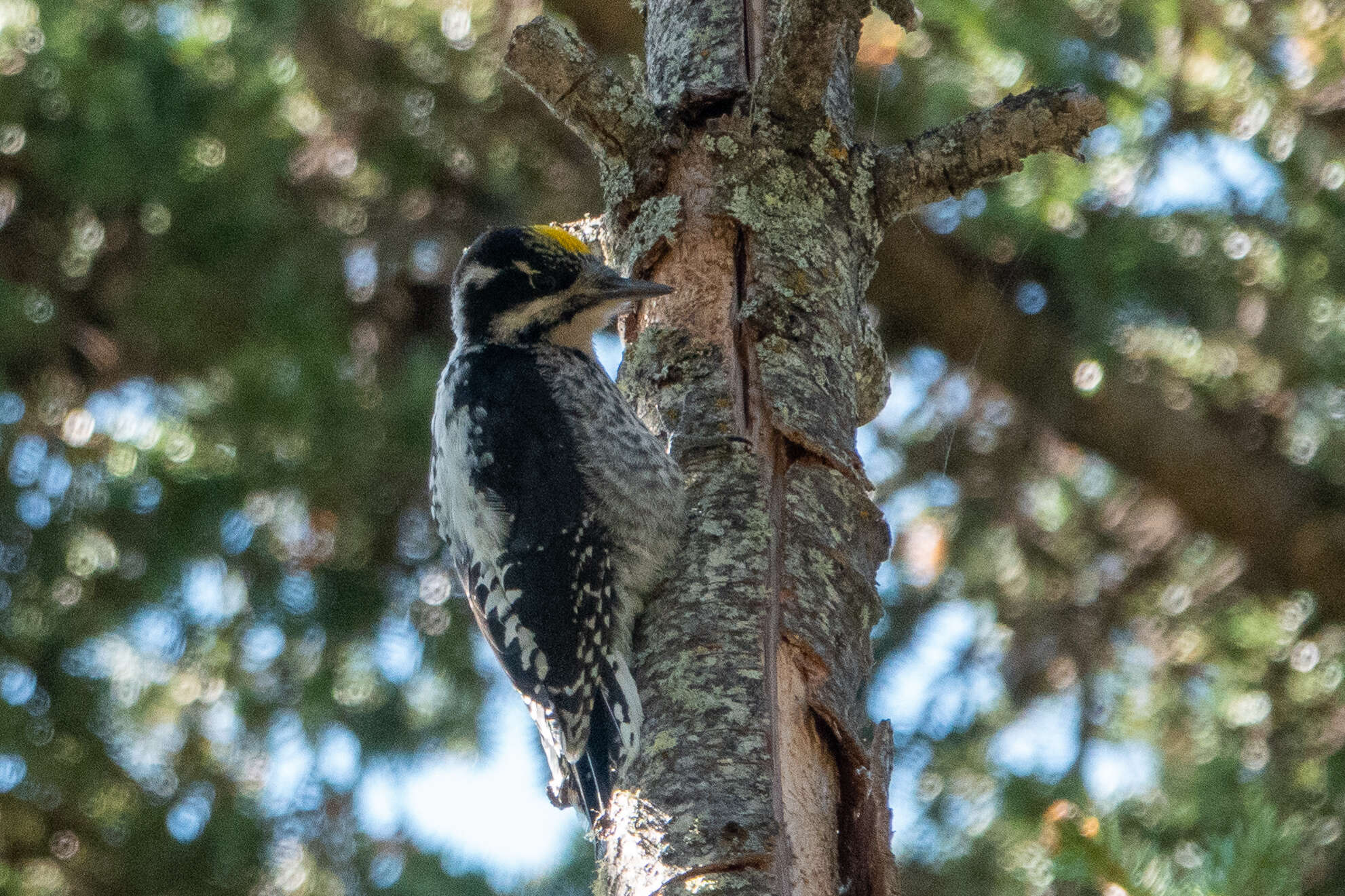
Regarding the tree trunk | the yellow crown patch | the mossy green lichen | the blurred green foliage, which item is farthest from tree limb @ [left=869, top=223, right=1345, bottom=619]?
the mossy green lichen

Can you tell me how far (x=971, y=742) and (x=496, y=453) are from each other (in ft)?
7.32

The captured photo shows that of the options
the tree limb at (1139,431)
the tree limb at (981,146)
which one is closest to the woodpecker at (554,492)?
the tree limb at (981,146)

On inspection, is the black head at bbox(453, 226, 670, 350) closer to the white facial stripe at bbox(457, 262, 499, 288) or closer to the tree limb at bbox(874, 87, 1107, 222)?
the white facial stripe at bbox(457, 262, 499, 288)

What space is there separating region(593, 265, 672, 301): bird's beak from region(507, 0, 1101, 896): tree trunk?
0.05m

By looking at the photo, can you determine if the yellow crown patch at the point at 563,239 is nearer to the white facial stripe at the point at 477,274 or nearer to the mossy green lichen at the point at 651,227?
the white facial stripe at the point at 477,274

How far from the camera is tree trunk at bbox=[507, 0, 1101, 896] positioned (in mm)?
2023

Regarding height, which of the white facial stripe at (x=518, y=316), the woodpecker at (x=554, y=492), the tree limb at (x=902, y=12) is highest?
the tree limb at (x=902, y=12)

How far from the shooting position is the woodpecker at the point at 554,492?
266 cm

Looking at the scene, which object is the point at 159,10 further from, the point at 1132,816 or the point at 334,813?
the point at 1132,816

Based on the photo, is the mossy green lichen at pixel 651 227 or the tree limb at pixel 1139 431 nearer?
the mossy green lichen at pixel 651 227

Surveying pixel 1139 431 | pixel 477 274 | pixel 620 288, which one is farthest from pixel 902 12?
pixel 1139 431

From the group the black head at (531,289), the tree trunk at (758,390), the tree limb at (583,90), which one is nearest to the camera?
the tree trunk at (758,390)

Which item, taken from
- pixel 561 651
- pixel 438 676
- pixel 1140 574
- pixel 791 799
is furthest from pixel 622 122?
pixel 1140 574

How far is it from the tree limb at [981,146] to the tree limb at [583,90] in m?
0.50
